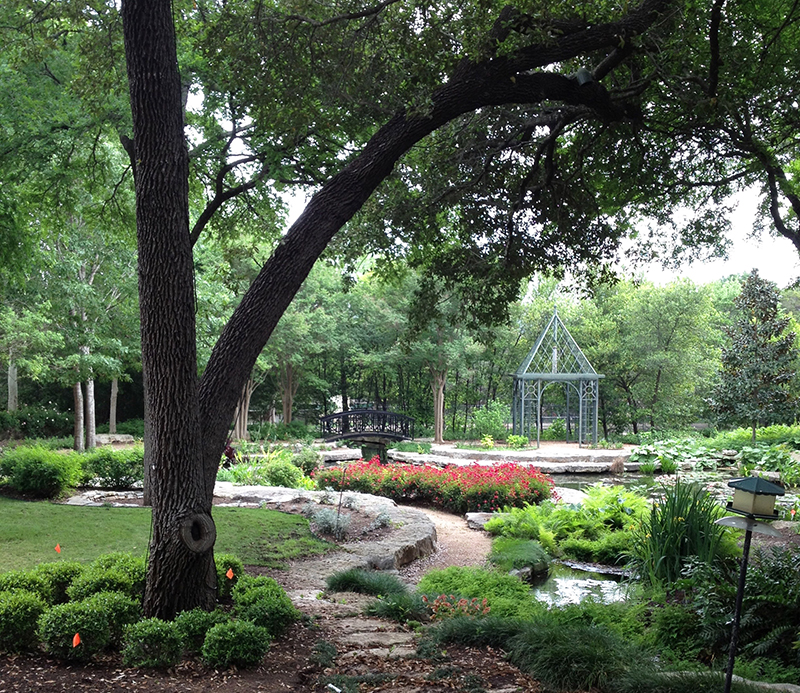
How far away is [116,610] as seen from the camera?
348 cm

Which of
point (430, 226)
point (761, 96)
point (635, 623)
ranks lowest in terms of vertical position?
point (635, 623)

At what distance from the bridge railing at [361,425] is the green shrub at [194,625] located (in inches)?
735

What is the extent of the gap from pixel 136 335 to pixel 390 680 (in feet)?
43.9

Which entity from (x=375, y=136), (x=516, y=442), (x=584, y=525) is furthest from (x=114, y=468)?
(x=516, y=442)

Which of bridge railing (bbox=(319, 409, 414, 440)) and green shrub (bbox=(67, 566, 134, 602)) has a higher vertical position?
green shrub (bbox=(67, 566, 134, 602))

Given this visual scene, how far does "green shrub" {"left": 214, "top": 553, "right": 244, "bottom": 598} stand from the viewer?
4.26 m

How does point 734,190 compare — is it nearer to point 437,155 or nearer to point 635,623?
point 437,155

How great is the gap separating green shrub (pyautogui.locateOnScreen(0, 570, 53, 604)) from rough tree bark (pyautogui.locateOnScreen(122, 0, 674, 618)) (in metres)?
0.63

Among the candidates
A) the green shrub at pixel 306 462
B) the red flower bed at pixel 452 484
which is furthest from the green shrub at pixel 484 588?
the green shrub at pixel 306 462

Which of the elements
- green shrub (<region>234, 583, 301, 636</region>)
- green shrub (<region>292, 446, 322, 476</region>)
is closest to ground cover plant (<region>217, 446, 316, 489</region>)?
green shrub (<region>292, 446, 322, 476</region>)

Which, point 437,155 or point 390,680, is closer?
point 390,680

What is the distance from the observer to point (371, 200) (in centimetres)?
674

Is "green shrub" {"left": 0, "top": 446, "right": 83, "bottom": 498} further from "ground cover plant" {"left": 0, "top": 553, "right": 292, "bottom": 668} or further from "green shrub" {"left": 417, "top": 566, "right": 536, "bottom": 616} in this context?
"green shrub" {"left": 417, "top": 566, "right": 536, "bottom": 616}

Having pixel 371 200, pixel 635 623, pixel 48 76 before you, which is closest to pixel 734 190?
pixel 371 200
